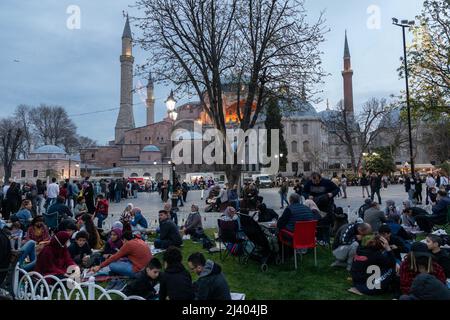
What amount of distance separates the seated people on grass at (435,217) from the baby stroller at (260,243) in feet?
15.2

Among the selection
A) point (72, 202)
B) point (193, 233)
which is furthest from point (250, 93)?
point (72, 202)

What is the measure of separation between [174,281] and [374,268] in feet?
10.5

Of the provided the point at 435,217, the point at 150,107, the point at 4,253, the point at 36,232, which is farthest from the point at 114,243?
the point at 150,107

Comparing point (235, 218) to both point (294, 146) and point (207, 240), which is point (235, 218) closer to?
point (207, 240)

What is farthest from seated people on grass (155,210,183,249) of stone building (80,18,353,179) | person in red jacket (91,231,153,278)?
stone building (80,18,353,179)

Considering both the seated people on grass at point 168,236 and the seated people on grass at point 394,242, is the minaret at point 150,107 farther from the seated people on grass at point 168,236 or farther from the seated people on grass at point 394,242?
the seated people on grass at point 394,242

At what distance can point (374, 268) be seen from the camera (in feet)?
17.4

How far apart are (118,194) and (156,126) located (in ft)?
161

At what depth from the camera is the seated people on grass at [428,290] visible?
362 centimetres

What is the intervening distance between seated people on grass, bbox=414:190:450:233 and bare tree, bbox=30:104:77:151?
6678cm

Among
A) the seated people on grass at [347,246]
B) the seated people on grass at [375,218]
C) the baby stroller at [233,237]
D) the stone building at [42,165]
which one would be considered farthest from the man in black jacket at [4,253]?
the stone building at [42,165]

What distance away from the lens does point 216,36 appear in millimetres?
14000
